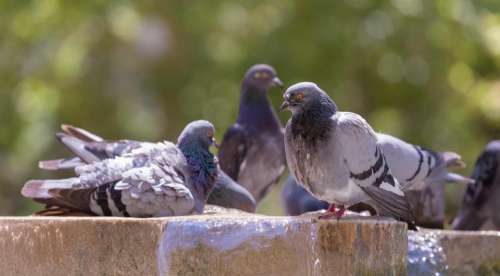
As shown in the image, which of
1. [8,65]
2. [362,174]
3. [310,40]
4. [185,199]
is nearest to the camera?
[362,174]

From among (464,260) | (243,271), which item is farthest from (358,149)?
(464,260)

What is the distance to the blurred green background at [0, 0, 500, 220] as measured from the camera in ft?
55.9

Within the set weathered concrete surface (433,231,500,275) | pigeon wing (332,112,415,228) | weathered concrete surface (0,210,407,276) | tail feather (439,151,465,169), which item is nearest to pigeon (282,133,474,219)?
tail feather (439,151,465,169)

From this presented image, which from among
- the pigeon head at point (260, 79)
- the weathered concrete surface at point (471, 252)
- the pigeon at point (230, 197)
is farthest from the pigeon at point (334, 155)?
the pigeon head at point (260, 79)

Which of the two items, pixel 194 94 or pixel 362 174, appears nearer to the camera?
pixel 362 174

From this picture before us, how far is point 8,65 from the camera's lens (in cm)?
1823

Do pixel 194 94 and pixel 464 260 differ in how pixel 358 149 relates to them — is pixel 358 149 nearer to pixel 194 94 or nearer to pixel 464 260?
pixel 464 260

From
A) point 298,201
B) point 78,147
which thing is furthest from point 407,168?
point 78,147

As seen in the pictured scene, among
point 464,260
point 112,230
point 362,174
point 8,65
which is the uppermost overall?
point 8,65

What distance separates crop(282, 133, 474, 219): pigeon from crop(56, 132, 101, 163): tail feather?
1765mm

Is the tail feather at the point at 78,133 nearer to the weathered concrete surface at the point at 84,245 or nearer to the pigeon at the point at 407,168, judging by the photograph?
the pigeon at the point at 407,168

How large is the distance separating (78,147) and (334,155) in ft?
9.23

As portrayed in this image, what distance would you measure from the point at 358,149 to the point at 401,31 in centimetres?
1224

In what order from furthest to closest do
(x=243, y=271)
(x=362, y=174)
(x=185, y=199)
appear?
(x=185, y=199) < (x=362, y=174) < (x=243, y=271)
